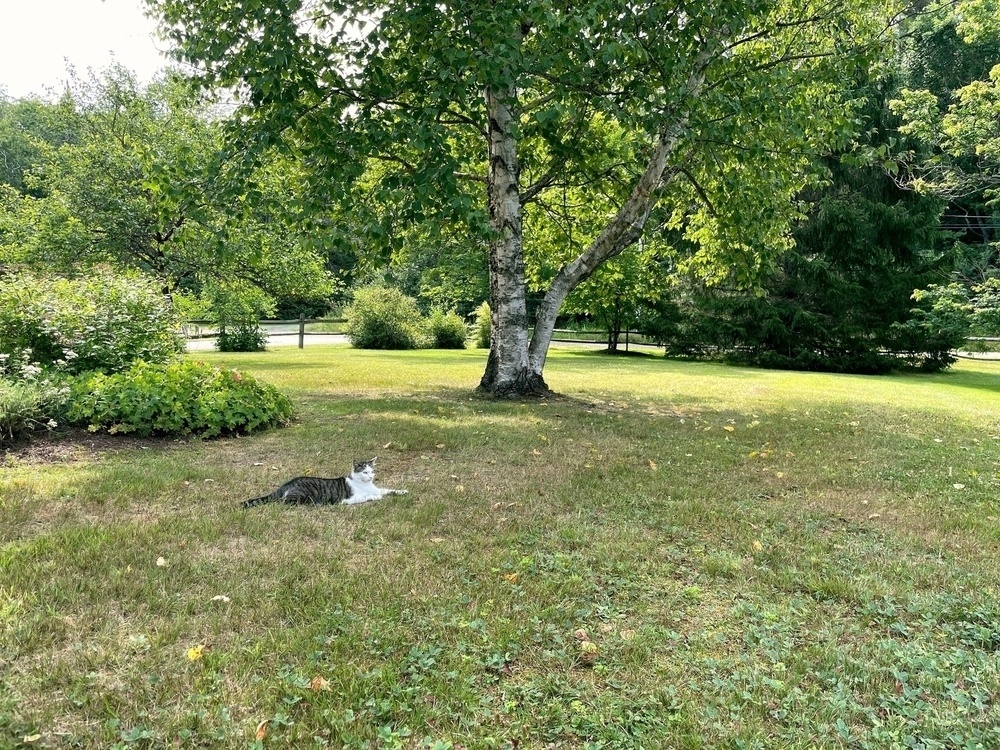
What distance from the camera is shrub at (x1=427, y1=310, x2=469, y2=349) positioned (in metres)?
27.5

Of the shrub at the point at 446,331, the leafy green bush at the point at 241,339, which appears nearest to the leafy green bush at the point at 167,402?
the leafy green bush at the point at 241,339

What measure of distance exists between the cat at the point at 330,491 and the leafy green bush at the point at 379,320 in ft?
70.8

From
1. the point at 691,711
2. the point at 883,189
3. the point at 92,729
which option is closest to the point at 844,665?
the point at 691,711

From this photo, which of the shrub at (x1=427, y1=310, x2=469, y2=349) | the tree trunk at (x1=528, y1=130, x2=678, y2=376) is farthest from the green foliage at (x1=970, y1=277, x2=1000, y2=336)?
the shrub at (x1=427, y1=310, x2=469, y2=349)

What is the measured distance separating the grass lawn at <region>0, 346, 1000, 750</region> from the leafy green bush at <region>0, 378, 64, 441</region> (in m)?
0.74

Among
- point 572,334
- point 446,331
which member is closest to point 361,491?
point 446,331

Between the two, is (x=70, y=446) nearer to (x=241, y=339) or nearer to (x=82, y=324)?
(x=82, y=324)

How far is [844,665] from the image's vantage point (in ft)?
7.41

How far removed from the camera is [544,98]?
863 cm

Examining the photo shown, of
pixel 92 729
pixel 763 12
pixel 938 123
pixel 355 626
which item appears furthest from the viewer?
pixel 938 123

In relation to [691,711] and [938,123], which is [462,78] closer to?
[691,711]

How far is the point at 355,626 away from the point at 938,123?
64.2 ft

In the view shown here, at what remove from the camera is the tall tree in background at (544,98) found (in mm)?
5984

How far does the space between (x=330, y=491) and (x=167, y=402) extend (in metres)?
2.79
